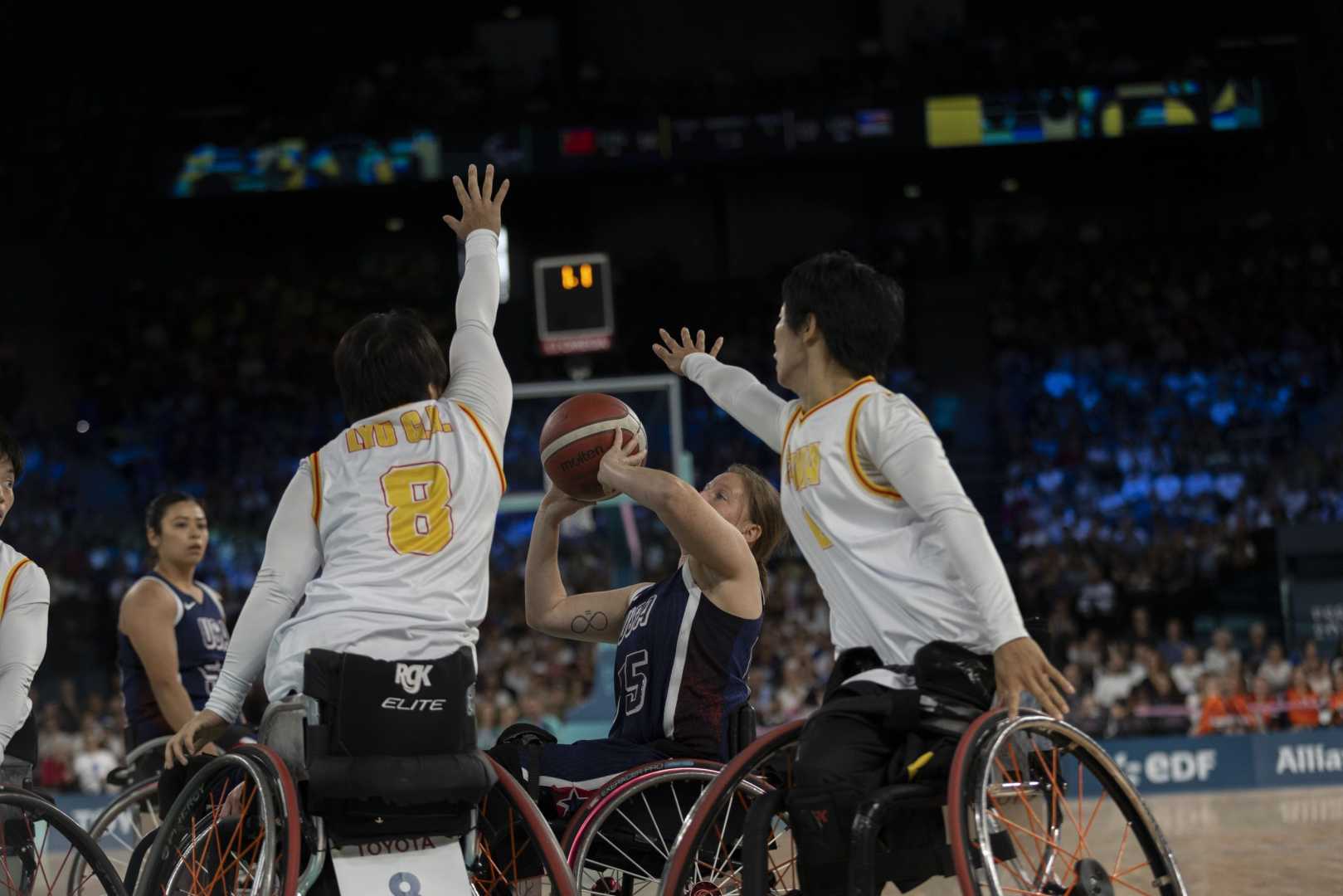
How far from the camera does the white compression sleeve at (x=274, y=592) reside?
11.2 feet

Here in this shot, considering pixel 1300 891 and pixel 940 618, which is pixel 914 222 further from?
pixel 940 618

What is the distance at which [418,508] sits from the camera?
3445 mm

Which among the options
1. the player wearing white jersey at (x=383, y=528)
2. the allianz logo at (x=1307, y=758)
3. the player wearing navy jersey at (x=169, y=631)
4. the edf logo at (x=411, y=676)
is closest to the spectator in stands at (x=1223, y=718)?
the allianz logo at (x=1307, y=758)

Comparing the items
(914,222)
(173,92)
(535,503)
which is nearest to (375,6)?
(173,92)

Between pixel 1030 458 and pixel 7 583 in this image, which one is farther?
pixel 1030 458

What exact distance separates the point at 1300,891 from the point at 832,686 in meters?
3.28

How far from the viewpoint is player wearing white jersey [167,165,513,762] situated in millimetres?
3369

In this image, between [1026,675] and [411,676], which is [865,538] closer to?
[1026,675]

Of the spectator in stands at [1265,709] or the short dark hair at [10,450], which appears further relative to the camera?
the spectator in stands at [1265,709]

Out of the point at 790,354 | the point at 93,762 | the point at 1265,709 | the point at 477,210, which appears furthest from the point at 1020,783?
the point at 93,762

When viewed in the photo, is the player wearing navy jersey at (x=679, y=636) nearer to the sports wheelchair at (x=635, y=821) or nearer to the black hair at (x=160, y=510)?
the sports wheelchair at (x=635, y=821)

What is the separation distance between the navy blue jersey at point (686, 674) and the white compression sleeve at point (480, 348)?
35.6 inches

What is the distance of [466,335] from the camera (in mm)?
3770

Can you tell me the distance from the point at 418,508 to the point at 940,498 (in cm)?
119
